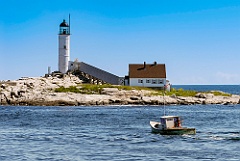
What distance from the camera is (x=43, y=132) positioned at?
54.4m

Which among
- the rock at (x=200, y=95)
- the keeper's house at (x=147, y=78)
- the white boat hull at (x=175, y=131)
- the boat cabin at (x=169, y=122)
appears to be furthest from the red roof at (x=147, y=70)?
the white boat hull at (x=175, y=131)

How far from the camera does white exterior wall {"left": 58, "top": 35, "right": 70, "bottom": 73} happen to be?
387ft

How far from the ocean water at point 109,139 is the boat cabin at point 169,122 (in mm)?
1721

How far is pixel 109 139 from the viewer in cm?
4847

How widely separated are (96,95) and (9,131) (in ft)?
144

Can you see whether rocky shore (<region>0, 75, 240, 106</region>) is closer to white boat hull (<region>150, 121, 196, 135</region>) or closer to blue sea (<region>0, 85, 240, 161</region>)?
blue sea (<region>0, 85, 240, 161</region>)

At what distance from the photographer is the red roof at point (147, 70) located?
111062 mm

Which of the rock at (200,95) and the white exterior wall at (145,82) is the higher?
the white exterior wall at (145,82)

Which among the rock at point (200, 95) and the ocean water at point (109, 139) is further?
the rock at point (200, 95)

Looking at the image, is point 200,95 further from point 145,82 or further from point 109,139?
point 109,139

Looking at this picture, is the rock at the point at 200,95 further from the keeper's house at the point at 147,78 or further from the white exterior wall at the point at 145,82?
the white exterior wall at the point at 145,82

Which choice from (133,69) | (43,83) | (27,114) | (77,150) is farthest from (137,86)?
(77,150)

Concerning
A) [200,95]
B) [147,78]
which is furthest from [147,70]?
[200,95]

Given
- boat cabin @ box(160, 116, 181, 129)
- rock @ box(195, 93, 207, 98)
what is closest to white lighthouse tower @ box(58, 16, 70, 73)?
rock @ box(195, 93, 207, 98)
